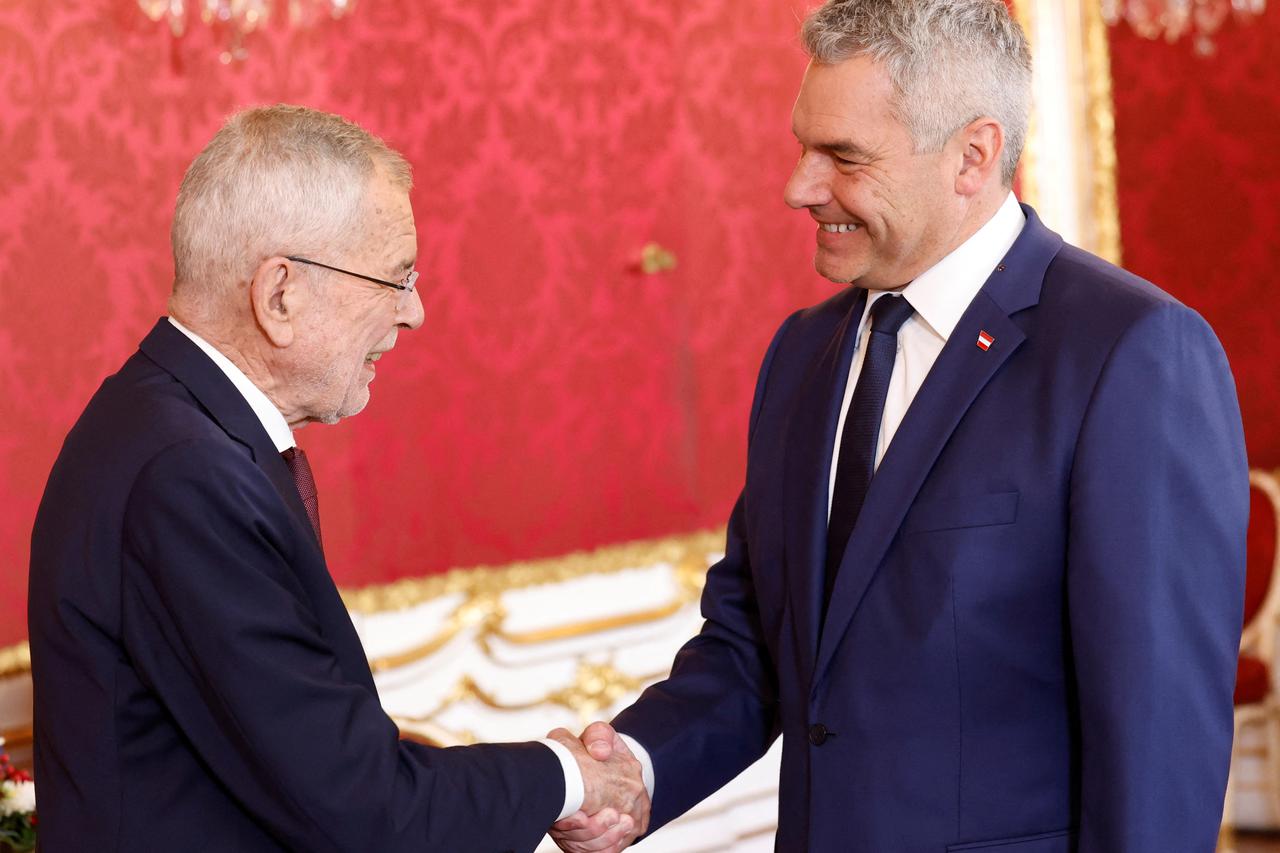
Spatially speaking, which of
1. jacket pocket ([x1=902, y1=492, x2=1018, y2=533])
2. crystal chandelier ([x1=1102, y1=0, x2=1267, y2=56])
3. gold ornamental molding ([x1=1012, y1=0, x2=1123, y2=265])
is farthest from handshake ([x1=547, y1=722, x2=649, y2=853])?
crystal chandelier ([x1=1102, y1=0, x2=1267, y2=56])

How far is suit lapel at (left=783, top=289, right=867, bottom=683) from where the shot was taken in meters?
2.04

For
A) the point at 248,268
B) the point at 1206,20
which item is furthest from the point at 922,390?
the point at 1206,20

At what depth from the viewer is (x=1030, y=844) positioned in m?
1.86

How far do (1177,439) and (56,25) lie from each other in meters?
2.88

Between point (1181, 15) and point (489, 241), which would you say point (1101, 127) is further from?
point (489, 241)

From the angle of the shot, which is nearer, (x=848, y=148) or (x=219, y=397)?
(x=219, y=397)

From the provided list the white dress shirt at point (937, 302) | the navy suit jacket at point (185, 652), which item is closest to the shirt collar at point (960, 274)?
the white dress shirt at point (937, 302)

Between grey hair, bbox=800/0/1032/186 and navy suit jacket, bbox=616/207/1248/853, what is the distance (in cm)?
19

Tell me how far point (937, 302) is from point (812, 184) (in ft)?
0.85

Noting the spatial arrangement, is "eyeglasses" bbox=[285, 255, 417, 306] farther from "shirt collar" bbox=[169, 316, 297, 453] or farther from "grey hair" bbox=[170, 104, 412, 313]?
"shirt collar" bbox=[169, 316, 297, 453]

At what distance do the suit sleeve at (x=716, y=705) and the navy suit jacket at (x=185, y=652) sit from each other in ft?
2.40

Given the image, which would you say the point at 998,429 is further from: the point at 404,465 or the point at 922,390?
the point at 404,465

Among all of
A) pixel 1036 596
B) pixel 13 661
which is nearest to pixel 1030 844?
pixel 1036 596

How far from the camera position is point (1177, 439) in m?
1.76
